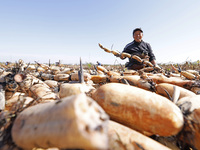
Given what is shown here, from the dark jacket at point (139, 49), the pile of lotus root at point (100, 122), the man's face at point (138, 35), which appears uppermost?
the man's face at point (138, 35)

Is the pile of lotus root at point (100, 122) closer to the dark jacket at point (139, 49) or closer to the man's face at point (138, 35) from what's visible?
the dark jacket at point (139, 49)

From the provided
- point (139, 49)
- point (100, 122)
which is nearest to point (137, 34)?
point (139, 49)

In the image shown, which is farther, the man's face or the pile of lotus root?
the man's face

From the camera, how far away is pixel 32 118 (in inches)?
26.7

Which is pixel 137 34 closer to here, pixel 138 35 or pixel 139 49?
pixel 138 35

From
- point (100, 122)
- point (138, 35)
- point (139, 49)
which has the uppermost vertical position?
point (138, 35)

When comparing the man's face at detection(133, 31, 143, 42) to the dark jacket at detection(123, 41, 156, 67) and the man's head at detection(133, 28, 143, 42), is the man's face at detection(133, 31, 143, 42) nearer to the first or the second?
the man's head at detection(133, 28, 143, 42)

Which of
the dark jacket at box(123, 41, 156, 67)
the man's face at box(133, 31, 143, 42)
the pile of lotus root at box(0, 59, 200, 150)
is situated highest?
the man's face at box(133, 31, 143, 42)

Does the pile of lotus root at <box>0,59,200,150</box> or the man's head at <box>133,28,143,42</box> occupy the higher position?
the man's head at <box>133,28,143,42</box>

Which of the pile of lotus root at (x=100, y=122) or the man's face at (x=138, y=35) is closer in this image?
Result: the pile of lotus root at (x=100, y=122)

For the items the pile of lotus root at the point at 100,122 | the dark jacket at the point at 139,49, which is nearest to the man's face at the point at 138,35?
the dark jacket at the point at 139,49

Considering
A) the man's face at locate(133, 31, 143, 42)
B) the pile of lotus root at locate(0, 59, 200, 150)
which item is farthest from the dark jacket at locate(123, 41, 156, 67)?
the pile of lotus root at locate(0, 59, 200, 150)

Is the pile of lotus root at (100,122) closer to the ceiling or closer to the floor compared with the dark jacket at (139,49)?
closer to the floor

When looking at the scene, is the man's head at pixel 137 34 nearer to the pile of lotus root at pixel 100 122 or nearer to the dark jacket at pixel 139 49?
the dark jacket at pixel 139 49
